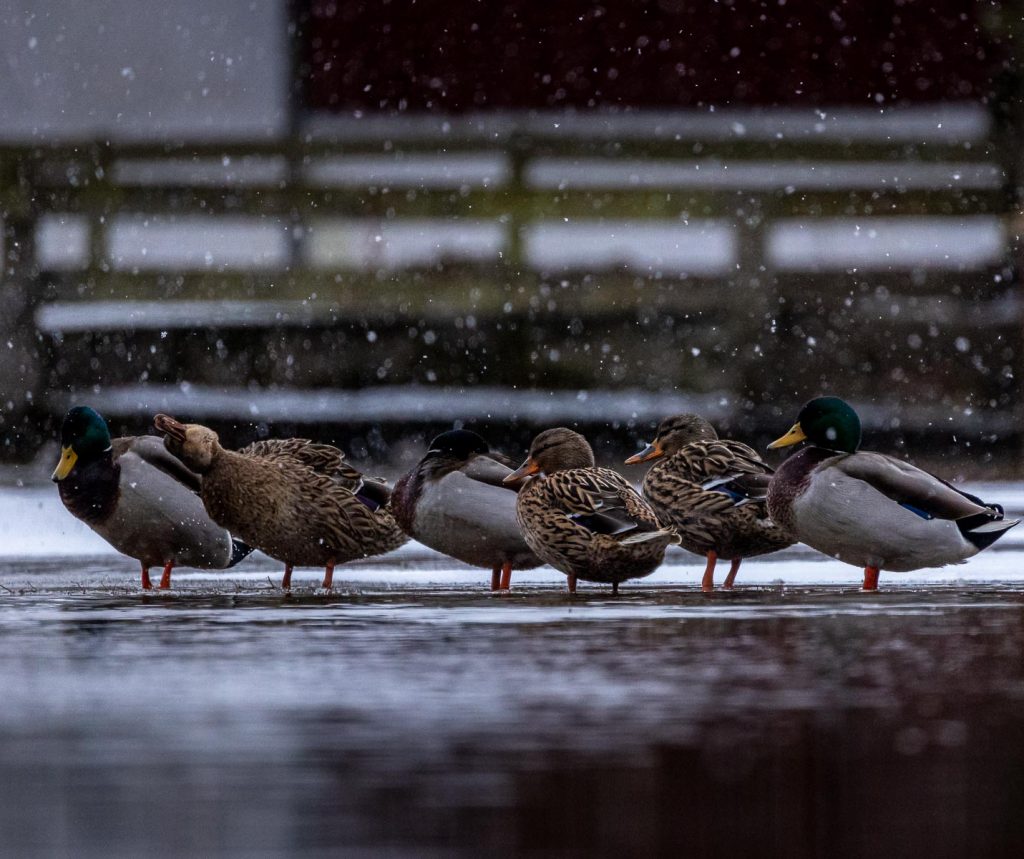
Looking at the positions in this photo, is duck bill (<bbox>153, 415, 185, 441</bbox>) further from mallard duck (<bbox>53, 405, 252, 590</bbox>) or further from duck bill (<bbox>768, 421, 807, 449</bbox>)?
duck bill (<bbox>768, 421, 807, 449</bbox>)

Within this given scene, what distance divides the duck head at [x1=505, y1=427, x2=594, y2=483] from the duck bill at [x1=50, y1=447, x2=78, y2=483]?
1.45 m

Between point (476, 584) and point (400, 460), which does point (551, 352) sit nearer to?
point (400, 460)

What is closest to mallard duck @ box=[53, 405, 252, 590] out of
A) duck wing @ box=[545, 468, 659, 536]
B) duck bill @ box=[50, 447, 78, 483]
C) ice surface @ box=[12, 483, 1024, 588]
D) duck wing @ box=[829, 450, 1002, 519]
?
duck bill @ box=[50, 447, 78, 483]

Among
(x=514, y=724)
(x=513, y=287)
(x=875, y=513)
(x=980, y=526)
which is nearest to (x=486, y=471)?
(x=875, y=513)

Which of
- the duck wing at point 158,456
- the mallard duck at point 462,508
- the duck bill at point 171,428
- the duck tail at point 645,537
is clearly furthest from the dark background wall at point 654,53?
the duck tail at point 645,537

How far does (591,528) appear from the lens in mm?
6844

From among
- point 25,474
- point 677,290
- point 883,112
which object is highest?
point 883,112

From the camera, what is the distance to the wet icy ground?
121 inches

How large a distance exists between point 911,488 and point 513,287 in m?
5.65

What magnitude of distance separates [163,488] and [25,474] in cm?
476

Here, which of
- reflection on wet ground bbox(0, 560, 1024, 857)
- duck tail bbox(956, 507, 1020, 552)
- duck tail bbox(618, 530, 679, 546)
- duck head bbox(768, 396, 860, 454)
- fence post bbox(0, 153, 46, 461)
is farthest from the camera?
fence post bbox(0, 153, 46, 461)

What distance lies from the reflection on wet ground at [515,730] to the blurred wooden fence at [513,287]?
6.23 metres

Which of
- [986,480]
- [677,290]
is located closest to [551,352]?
[677,290]

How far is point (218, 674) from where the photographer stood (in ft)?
15.4
